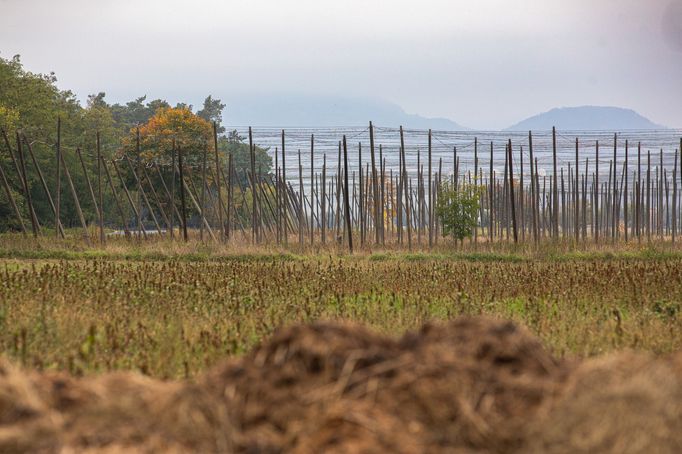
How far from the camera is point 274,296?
563 inches

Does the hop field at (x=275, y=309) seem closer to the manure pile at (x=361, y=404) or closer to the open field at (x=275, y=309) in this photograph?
the open field at (x=275, y=309)

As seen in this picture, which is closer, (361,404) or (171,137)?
(361,404)

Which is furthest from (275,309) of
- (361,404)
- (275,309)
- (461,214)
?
(461,214)

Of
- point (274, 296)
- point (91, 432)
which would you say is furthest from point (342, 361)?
point (274, 296)

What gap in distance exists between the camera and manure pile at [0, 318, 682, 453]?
4590 millimetres

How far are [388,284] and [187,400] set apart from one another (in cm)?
1175

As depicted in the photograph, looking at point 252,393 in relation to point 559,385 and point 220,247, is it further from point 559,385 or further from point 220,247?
point 220,247

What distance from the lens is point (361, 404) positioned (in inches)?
188

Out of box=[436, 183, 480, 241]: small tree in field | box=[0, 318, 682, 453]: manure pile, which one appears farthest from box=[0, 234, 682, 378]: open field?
box=[436, 183, 480, 241]: small tree in field

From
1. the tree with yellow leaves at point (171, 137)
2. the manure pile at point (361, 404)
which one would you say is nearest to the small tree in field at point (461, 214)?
the tree with yellow leaves at point (171, 137)

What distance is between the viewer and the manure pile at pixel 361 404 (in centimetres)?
459

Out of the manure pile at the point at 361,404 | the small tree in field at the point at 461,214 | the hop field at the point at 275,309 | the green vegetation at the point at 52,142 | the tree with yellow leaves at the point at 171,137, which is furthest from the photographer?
the tree with yellow leaves at the point at 171,137

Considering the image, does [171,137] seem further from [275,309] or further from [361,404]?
[361,404]

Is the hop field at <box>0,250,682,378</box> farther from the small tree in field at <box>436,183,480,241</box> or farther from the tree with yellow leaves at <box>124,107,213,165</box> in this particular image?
the tree with yellow leaves at <box>124,107,213,165</box>
